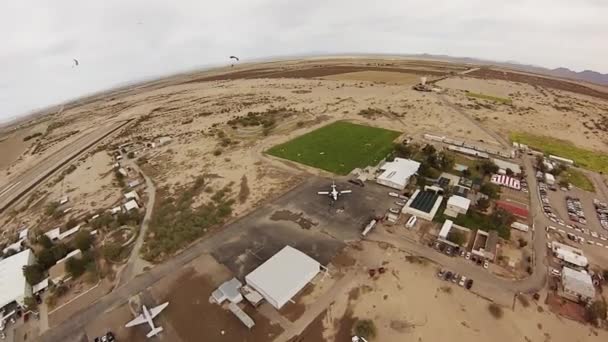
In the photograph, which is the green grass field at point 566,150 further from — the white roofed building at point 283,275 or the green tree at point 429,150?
the white roofed building at point 283,275

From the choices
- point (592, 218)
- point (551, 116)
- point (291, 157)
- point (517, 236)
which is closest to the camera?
point (517, 236)

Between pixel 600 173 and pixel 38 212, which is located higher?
pixel 600 173

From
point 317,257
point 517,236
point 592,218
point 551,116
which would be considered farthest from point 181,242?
point 551,116

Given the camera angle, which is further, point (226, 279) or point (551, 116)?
point (551, 116)

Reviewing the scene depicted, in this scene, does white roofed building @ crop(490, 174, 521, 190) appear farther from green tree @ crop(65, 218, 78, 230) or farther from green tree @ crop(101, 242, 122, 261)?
green tree @ crop(65, 218, 78, 230)

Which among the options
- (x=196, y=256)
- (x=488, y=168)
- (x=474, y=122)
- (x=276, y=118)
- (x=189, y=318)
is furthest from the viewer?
(x=276, y=118)

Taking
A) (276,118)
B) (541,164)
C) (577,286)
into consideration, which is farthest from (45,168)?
(541,164)

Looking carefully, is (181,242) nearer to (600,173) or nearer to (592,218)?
(592,218)

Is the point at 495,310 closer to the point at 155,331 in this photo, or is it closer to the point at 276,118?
the point at 155,331
